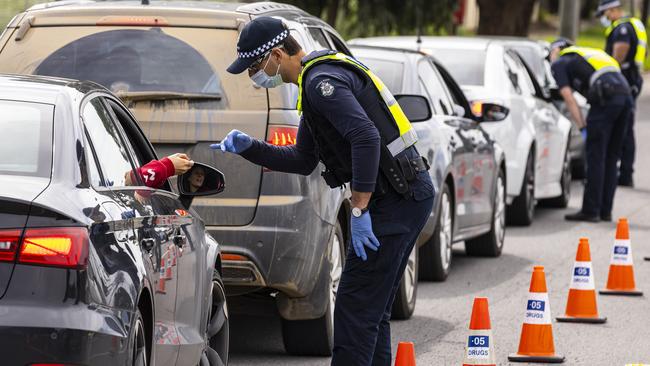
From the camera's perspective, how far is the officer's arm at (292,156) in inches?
263

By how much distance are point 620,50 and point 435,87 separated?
6.91 meters

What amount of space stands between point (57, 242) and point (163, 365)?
3.38 ft

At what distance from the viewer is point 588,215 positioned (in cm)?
1559

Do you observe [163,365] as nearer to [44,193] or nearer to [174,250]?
[174,250]

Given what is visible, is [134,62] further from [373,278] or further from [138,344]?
[138,344]

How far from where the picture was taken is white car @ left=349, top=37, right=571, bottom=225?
48.3 feet

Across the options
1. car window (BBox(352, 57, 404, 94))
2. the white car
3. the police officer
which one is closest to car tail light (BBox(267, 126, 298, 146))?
car window (BBox(352, 57, 404, 94))

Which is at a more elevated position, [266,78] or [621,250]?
[266,78]

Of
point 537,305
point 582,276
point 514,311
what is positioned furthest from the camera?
point 514,311

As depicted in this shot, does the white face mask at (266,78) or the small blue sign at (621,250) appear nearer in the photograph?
the white face mask at (266,78)

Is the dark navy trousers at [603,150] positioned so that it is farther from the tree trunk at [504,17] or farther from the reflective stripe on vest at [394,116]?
the tree trunk at [504,17]

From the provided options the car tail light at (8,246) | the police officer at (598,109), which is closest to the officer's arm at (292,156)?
the car tail light at (8,246)

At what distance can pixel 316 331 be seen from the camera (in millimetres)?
8203

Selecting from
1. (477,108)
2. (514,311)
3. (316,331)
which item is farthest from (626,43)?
(316,331)
